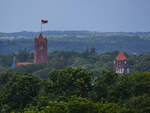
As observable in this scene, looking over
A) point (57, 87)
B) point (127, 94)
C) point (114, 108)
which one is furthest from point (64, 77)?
point (114, 108)

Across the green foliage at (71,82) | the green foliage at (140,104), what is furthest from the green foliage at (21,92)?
the green foliage at (140,104)

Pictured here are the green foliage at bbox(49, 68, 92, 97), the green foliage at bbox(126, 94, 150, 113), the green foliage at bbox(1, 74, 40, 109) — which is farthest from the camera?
the green foliage at bbox(1, 74, 40, 109)

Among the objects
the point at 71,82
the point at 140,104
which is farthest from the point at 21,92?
the point at 140,104

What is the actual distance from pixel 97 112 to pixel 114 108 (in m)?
2.36

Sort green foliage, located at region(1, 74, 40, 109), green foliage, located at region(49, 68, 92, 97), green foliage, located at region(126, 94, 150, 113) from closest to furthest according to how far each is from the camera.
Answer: green foliage, located at region(126, 94, 150, 113) < green foliage, located at region(49, 68, 92, 97) < green foliage, located at region(1, 74, 40, 109)

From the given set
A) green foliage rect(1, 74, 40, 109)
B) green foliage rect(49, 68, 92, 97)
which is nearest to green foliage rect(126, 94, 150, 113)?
green foliage rect(49, 68, 92, 97)

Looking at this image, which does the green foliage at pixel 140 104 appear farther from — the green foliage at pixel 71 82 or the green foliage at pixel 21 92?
the green foliage at pixel 21 92

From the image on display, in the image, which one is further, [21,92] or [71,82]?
[21,92]

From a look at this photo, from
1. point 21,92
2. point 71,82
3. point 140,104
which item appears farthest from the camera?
point 21,92

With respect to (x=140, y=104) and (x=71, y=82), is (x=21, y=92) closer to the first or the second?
(x=71, y=82)

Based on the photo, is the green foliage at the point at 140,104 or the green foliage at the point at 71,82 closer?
the green foliage at the point at 140,104

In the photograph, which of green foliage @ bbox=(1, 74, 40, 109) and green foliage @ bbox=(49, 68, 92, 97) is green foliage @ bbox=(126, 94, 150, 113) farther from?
green foliage @ bbox=(1, 74, 40, 109)

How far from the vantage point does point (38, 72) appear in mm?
190750

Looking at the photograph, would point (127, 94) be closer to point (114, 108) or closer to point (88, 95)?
point (88, 95)
